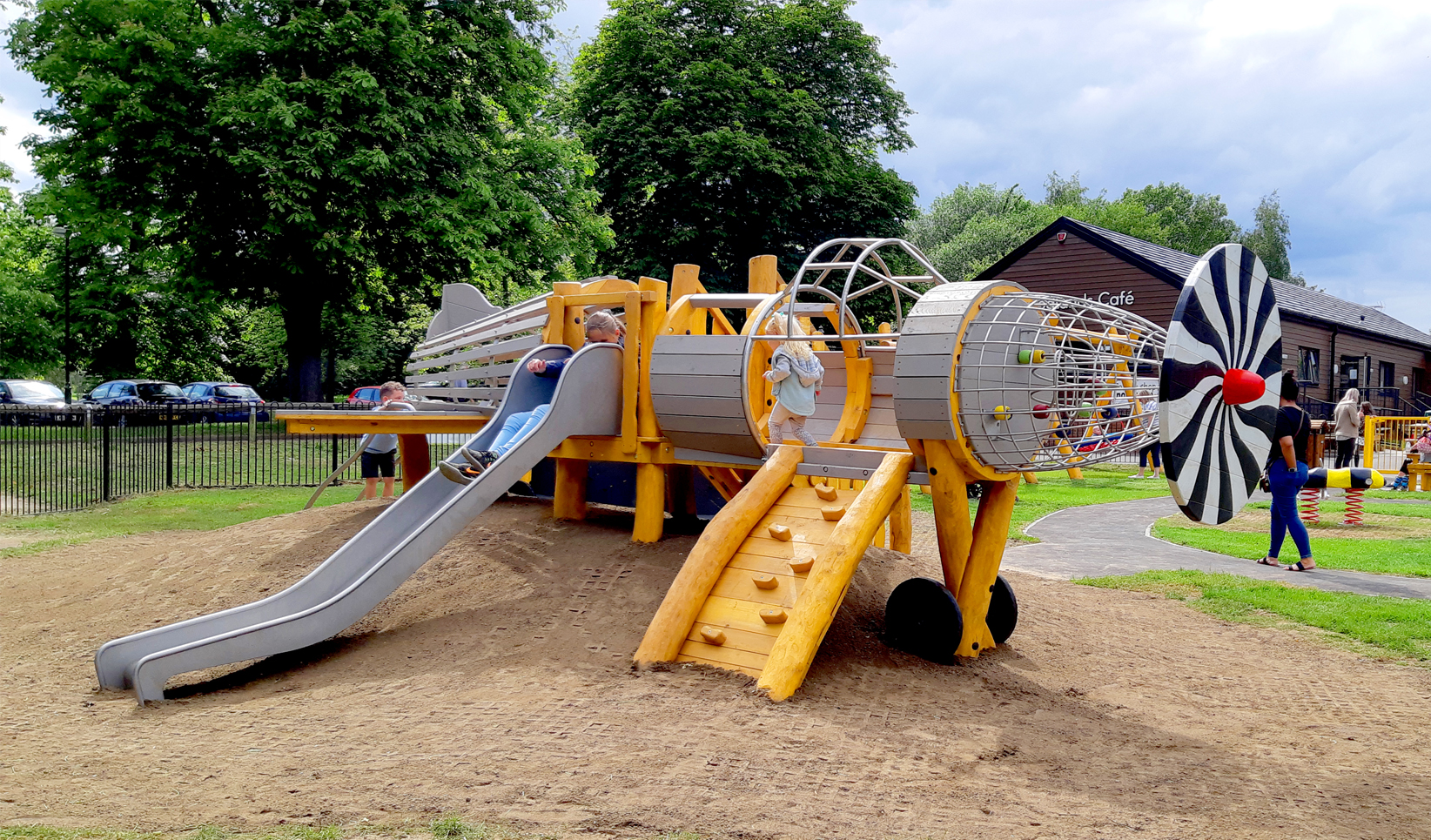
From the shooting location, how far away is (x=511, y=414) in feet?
26.9

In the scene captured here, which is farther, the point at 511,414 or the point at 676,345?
the point at 511,414

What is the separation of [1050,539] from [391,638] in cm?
922

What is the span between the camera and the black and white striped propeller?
5.32 metres

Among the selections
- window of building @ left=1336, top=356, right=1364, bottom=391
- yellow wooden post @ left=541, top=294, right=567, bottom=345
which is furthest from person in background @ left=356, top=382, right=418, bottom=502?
window of building @ left=1336, top=356, right=1364, bottom=391

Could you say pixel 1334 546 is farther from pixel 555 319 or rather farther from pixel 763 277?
pixel 555 319

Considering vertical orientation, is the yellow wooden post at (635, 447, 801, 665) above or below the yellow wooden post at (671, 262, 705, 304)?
below

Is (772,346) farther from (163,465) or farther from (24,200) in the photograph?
(24,200)

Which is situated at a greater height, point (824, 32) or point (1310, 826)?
point (824, 32)

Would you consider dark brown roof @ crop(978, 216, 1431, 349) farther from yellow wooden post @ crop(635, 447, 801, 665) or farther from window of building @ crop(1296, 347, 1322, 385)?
yellow wooden post @ crop(635, 447, 801, 665)

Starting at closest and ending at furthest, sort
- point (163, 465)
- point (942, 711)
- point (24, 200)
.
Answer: point (942, 711), point (163, 465), point (24, 200)

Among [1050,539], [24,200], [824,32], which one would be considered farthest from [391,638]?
[824,32]

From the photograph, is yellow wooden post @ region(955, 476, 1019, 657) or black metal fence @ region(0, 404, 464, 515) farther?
black metal fence @ region(0, 404, 464, 515)

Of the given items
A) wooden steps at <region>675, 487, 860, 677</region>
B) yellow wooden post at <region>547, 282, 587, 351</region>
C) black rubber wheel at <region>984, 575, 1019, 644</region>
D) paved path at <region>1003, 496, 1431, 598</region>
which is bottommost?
paved path at <region>1003, 496, 1431, 598</region>

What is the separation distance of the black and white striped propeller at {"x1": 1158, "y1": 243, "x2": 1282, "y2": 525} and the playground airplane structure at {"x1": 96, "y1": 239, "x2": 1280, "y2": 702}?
0.01 meters
